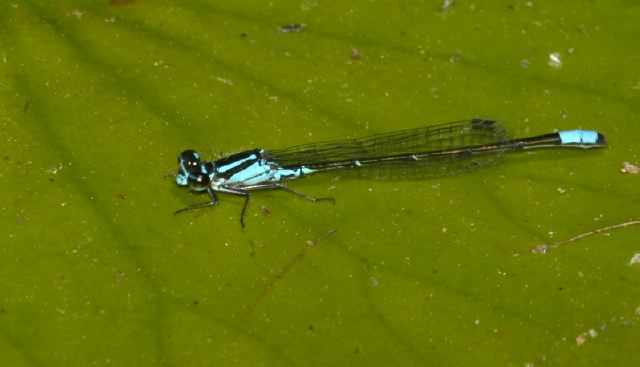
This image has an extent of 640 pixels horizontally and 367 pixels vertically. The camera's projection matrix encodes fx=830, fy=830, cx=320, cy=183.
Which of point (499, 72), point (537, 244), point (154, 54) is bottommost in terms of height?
point (537, 244)

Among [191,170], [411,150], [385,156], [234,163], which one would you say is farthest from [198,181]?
[411,150]

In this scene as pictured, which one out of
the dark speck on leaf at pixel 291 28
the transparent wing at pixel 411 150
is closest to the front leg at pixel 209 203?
the transparent wing at pixel 411 150

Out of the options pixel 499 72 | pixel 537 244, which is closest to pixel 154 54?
pixel 499 72

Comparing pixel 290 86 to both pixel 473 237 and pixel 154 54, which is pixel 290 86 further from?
pixel 473 237

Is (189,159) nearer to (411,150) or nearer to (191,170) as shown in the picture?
(191,170)

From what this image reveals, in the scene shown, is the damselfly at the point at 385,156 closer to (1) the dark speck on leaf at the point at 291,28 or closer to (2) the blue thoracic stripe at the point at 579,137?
(2) the blue thoracic stripe at the point at 579,137
